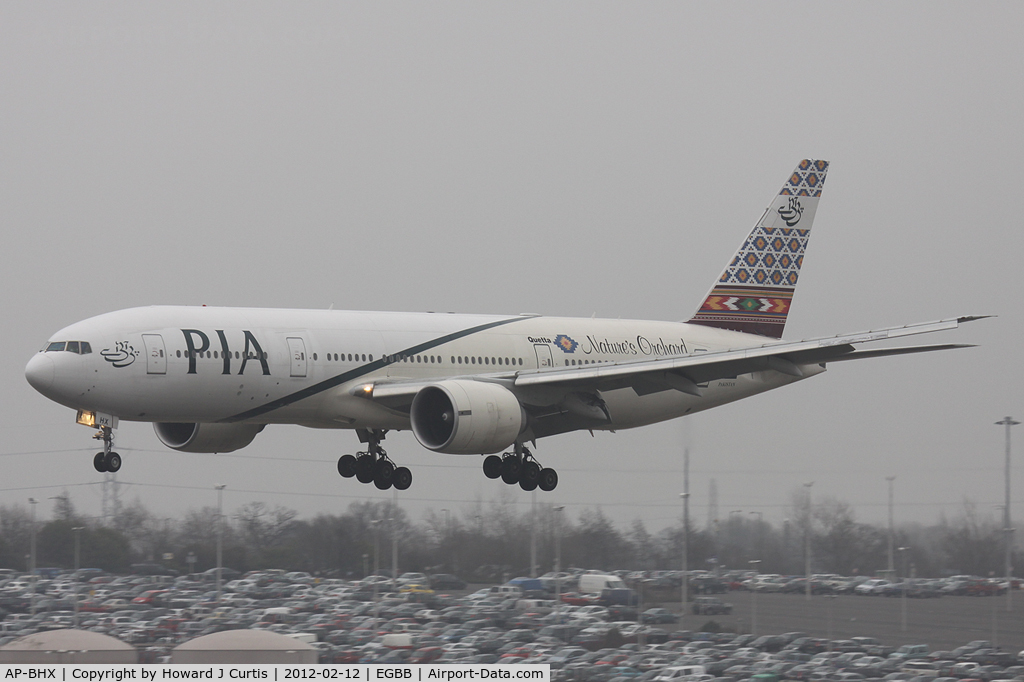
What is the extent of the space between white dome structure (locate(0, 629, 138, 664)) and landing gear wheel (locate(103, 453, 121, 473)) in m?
4.55

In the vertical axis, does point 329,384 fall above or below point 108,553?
above

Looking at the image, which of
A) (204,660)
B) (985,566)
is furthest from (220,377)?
(985,566)

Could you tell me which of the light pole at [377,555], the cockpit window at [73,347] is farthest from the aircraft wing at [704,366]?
the light pole at [377,555]

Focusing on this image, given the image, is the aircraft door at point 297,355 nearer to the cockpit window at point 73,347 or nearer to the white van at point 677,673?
the cockpit window at point 73,347

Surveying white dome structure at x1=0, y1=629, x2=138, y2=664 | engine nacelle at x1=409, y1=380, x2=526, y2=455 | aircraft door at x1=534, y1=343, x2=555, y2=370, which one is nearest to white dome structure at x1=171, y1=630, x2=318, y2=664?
white dome structure at x1=0, y1=629, x2=138, y2=664

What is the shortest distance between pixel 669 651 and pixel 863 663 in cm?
590

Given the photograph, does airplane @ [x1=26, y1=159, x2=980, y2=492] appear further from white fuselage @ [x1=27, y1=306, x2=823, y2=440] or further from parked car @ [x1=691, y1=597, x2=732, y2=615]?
parked car @ [x1=691, y1=597, x2=732, y2=615]

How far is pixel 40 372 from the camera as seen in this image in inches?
1270

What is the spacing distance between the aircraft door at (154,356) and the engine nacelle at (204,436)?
572 centimetres

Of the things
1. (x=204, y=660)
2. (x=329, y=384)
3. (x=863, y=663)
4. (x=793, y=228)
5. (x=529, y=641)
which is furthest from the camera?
(x=793, y=228)

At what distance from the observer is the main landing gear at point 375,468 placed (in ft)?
133

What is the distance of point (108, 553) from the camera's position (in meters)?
A: 47.7

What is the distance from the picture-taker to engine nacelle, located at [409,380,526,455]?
113 ft

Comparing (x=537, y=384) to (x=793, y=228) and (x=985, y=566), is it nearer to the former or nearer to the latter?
(x=793, y=228)
